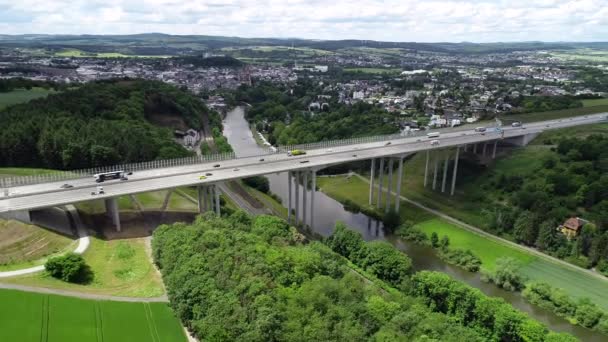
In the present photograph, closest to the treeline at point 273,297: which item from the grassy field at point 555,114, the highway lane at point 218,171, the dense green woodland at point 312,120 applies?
the highway lane at point 218,171

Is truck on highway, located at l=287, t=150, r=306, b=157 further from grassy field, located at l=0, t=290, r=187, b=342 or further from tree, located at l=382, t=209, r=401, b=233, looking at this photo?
grassy field, located at l=0, t=290, r=187, b=342

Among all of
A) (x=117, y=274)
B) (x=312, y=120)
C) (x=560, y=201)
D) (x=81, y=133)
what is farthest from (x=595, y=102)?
(x=117, y=274)

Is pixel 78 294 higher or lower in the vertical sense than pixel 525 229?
higher

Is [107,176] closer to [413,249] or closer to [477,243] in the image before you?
[413,249]

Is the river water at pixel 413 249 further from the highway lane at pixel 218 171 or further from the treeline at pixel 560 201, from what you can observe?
the treeline at pixel 560 201

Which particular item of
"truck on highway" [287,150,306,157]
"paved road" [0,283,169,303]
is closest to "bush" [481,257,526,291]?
"truck on highway" [287,150,306,157]

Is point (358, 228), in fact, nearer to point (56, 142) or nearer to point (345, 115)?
point (56, 142)
